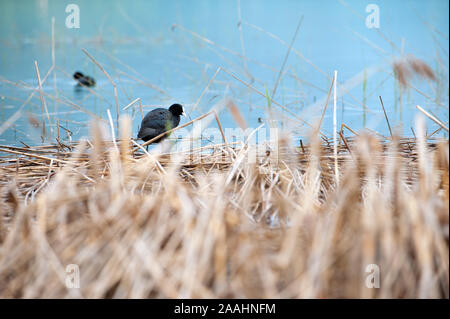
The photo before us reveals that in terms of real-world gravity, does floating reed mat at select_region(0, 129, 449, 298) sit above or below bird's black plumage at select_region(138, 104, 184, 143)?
below

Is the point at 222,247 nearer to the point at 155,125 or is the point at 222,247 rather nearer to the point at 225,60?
the point at 155,125

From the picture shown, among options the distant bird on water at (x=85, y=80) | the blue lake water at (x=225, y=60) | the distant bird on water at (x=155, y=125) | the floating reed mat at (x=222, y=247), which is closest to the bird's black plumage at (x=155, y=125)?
the distant bird on water at (x=155, y=125)

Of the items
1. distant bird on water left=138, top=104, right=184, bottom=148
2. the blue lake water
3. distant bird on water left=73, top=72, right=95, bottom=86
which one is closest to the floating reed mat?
the blue lake water

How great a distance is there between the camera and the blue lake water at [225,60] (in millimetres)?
3521

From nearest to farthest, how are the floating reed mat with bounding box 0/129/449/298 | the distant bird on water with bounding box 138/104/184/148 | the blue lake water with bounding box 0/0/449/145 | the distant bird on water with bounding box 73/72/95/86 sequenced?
the floating reed mat with bounding box 0/129/449/298
the distant bird on water with bounding box 138/104/184/148
the blue lake water with bounding box 0/0/449/145
the distant bird on water with bounding box 73/72/95/86

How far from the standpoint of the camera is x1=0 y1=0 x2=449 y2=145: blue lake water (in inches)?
139

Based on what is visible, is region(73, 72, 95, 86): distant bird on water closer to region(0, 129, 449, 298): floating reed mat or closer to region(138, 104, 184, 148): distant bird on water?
region(138, 104, 184, 148): distant bird on water

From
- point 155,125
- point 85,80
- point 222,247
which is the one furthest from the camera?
point 85,80

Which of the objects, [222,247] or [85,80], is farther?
[85,80]

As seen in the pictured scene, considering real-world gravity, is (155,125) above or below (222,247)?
above

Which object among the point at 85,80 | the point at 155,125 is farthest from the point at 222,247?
the point at 85,80

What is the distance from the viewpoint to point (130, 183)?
1482 mm

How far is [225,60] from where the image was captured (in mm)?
4785

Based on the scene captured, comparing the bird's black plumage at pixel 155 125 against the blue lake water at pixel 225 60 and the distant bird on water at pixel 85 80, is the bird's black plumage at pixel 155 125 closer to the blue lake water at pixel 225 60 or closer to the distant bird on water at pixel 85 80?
the blue lake water at pixel 225 60
